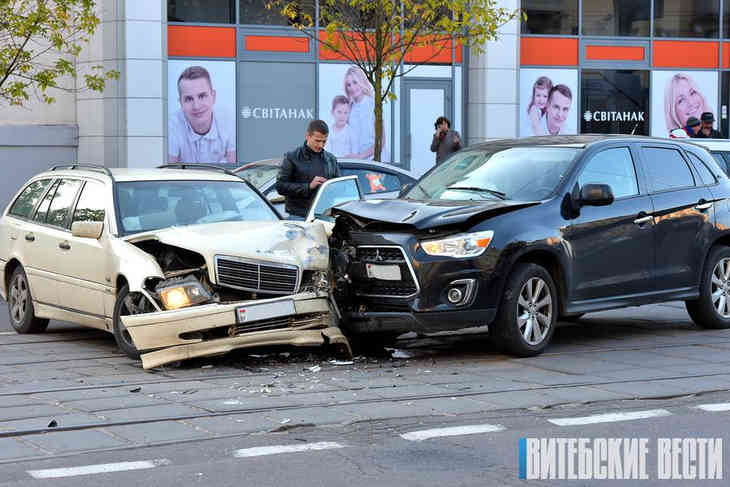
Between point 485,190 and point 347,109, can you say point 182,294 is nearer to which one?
point 485,190

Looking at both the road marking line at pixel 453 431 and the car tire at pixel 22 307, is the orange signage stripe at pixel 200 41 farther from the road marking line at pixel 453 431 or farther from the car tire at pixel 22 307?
the road marking line at pixel 453 431

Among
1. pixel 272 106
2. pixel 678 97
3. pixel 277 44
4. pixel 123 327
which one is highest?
pixel 277 44

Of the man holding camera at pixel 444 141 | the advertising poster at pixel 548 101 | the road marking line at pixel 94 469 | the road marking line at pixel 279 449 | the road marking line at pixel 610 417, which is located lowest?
the road marking line at pixel 610 417

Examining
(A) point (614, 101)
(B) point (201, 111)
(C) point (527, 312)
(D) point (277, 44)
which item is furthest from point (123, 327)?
(A) point (614, 101)

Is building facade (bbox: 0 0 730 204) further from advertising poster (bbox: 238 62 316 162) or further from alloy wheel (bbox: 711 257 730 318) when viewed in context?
alloy wheel (bbox: 711 257 730 318)

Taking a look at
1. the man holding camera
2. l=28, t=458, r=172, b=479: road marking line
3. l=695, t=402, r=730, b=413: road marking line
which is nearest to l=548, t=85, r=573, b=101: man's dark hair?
the man holding camera

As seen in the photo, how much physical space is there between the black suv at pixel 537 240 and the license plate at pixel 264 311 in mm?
586

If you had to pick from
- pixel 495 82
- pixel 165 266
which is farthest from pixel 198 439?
pixel 495 82

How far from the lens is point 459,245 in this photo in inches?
366

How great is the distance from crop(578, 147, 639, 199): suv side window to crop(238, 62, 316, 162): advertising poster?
43.6ft

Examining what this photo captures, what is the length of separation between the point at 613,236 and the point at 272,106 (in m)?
14.1

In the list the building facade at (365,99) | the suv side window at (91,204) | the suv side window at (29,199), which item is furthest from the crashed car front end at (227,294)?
the building facade at (365,99)

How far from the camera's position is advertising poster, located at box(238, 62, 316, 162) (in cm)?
2339

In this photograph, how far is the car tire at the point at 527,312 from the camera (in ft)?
31.1
